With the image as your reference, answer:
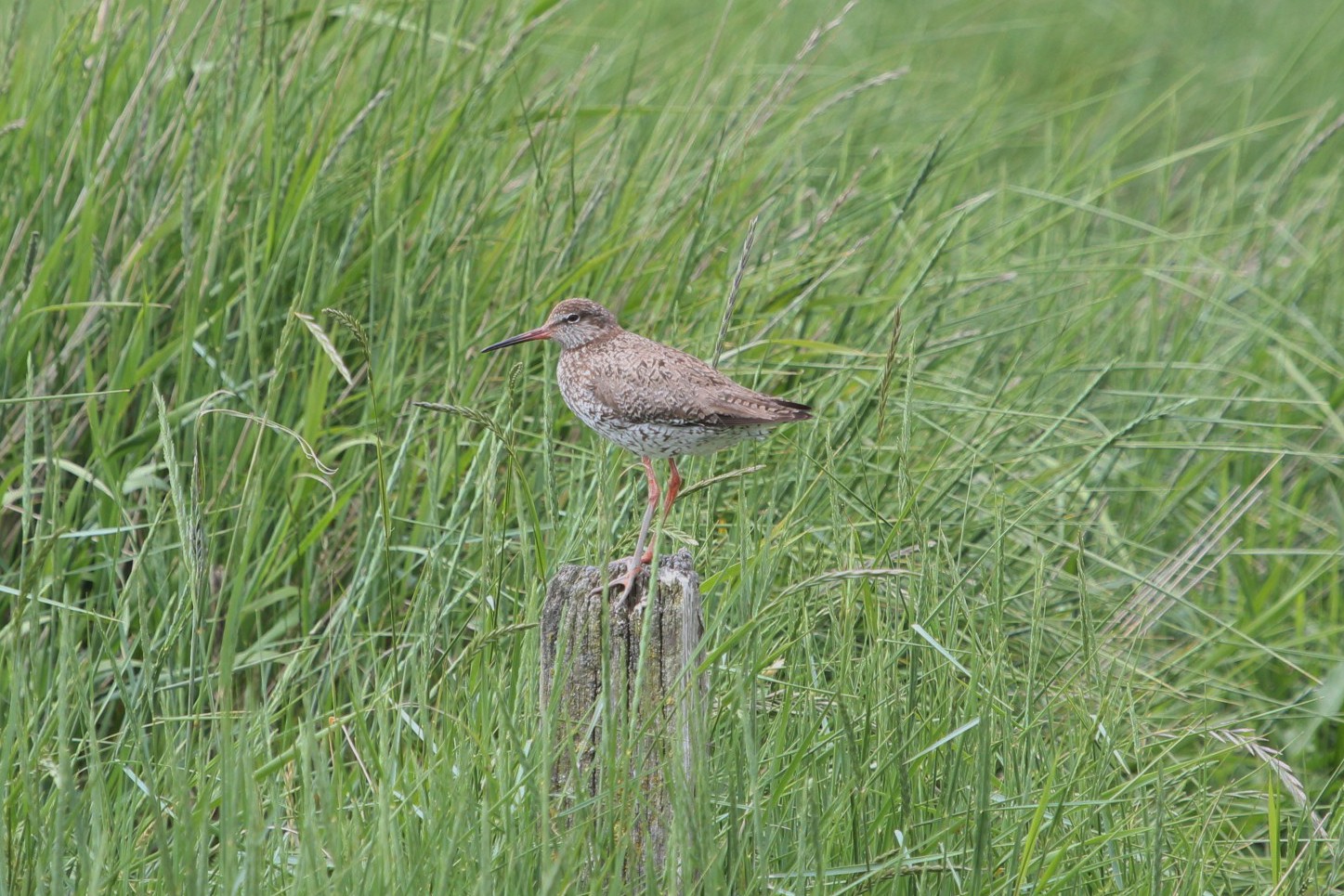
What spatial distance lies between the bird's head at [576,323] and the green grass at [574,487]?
0.17 m

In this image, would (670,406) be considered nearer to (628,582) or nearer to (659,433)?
(659,433)

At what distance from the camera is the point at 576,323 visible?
3.95m

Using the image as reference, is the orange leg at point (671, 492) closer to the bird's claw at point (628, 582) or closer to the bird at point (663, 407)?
the bird at point (663, 407)

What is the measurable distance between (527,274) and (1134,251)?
3242 mm

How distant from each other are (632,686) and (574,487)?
1486 mm

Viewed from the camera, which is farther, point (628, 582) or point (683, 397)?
point (683, 397)

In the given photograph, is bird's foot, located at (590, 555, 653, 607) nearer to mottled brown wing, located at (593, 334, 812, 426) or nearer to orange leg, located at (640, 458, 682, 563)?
orange leg, located at (640, 458, 682, 563)

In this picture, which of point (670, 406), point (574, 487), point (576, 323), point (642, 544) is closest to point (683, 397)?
point (670, 406)

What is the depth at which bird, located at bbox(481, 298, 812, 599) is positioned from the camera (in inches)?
128

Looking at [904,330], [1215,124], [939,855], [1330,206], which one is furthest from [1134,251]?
[939,855]

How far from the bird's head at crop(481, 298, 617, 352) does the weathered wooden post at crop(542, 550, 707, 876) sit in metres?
1.17

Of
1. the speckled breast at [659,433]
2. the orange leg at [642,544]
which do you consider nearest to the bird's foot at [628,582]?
the orange leg at [642,544]

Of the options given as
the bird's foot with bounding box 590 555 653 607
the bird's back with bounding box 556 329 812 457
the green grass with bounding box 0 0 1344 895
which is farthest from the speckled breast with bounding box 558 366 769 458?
the bird's foot with bounding box 590 555 653 607

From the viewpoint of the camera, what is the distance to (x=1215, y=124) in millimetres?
9016
